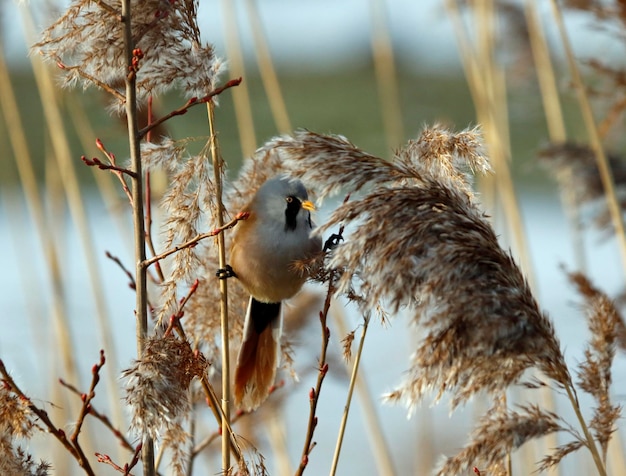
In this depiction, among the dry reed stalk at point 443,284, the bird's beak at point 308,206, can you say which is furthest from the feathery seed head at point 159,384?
the bird's beak at point 308,206

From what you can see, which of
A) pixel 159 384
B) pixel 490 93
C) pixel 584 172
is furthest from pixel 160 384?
pixel 490 93

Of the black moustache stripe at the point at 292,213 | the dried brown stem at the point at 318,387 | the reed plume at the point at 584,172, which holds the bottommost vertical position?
the dried brown stem at the point at 318,387

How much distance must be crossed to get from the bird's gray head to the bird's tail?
215mm

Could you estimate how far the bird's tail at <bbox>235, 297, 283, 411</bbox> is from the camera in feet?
5.80

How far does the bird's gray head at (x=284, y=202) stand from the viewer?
198 cm

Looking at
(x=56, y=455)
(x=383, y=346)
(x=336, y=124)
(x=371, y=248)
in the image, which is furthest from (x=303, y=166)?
(x=336, y=124)

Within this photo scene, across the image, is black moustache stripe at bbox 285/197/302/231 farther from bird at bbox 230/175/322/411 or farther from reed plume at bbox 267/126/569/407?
Answer: reed plume at bbox 267/126/569/407

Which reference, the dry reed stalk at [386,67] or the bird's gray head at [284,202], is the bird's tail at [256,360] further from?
the dry reed stalk at [386,67]

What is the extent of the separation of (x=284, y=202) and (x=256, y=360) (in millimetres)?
413

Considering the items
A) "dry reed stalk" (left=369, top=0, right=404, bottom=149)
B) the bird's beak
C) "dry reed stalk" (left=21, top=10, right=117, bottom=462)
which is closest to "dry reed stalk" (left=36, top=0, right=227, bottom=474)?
the bird's beak

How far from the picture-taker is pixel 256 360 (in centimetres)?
183

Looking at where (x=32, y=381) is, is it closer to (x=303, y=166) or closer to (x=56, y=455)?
(x=56, y=455)

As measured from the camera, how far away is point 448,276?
45.9 inches

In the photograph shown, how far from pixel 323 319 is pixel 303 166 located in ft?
0.83
